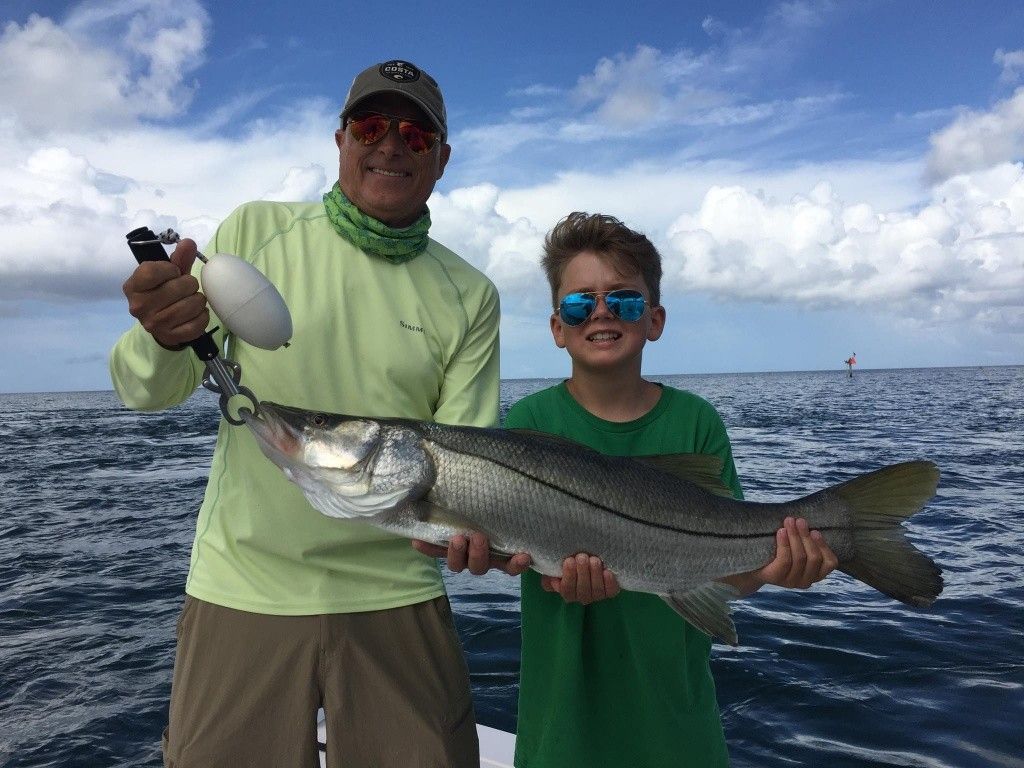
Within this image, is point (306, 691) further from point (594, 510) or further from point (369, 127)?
point (369, 127)

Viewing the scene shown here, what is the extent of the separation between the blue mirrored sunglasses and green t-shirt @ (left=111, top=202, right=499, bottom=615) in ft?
1.50

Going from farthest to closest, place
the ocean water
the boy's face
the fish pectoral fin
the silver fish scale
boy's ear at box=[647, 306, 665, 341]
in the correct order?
1. the ocean water
2. boy's ear at box=[647, 306, 665, 341]
3. the boy's face
4. the fish pectoral fin
5. the silver fish scale

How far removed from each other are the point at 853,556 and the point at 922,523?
36.3 ft

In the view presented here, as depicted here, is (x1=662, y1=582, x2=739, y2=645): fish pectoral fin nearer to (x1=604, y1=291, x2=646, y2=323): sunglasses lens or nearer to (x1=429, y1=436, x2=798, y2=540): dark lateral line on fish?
(x1=429, y1=436, x2=798, y2=540): dark lateral line on fish

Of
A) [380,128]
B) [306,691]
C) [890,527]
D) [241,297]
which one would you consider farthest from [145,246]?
[890,527]

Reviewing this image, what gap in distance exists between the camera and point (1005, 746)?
5355 mm

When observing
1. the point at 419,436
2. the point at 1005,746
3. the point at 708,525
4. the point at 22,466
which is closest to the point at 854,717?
the point at 1005,746

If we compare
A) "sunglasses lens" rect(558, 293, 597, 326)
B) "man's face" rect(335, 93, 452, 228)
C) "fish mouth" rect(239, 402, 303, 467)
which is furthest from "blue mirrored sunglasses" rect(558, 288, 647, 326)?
"fish mouth" rect(239, 402, 303, 467)

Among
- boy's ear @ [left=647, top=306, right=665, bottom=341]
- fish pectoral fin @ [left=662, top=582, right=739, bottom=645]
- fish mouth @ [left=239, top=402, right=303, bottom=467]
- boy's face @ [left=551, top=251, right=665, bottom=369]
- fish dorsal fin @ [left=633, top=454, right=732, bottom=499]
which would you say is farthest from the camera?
boy's ear @ [left=647, top=306, right=665, bottom=341]

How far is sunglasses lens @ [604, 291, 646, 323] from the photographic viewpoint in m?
3.37

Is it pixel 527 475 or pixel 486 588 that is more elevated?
pixel 527 475

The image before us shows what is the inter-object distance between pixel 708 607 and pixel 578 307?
138 centimetres

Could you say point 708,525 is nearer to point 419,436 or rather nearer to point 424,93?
point 419,436

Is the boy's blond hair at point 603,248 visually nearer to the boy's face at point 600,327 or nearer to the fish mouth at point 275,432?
the boy's face at point 600,327
